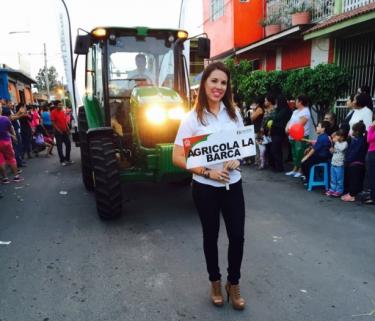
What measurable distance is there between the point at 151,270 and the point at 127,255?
0.47m

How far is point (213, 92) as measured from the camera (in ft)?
9.16

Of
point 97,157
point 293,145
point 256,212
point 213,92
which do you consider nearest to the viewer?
→ point 213,92

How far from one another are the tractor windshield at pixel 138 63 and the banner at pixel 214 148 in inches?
123

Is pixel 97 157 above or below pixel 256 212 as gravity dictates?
above

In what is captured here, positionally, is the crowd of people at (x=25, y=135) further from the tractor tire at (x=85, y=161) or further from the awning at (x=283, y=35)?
the awning at (x=283, y=35)

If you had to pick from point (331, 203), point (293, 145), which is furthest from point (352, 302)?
point (293, 145)

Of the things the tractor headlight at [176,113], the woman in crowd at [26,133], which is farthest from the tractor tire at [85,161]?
the woman in crowd at [26,133]

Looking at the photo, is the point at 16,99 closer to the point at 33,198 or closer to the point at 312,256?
the point at 33,198

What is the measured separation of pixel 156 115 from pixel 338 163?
324 cm

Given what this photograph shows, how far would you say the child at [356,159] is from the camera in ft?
18.7

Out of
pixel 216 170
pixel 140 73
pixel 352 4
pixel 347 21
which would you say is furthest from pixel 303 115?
pixel 216 170

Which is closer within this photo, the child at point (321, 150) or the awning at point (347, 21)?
the child at point (321, 150)

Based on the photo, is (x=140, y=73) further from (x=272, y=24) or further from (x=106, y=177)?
(x=272, y=24)

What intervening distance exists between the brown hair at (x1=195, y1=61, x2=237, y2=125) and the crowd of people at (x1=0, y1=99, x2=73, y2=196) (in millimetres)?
6080
